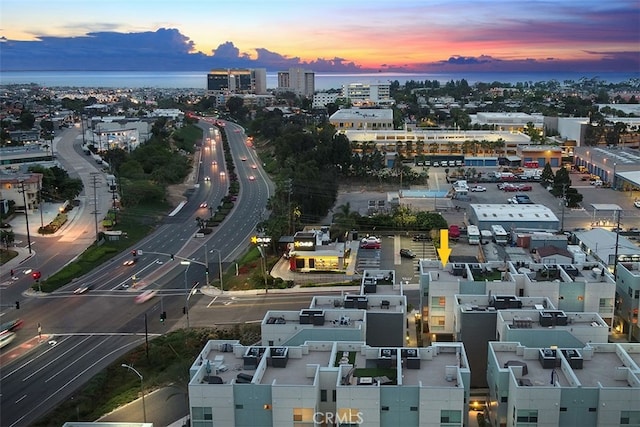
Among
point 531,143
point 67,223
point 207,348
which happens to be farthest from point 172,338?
point 531,143

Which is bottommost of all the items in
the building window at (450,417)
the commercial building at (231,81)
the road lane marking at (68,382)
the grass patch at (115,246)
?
the road lane marking at (68,382)

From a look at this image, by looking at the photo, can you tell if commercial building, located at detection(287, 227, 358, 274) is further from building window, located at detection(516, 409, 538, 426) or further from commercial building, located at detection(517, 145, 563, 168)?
commercial building, located at detection(517, 145, 563, 168)

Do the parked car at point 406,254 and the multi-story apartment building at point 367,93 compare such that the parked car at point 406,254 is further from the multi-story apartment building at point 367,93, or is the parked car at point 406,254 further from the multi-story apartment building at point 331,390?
the multi-story apartment building at point 367,93

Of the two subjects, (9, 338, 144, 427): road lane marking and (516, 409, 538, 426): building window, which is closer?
(516, 409, 538, 426): building window

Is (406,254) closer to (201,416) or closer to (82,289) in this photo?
(82,289)

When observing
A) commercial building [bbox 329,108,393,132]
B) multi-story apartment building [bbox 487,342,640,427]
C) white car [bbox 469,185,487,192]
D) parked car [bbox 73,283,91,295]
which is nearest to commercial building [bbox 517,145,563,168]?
white car [bbox 469,185,487,192]

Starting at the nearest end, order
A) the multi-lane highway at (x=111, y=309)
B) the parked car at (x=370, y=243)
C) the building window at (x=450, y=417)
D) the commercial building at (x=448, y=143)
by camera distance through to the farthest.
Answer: the building window at (x=450, y=417)
the multi-lane highway at (x=111, y=309)
the parked car at (x=370, y=243)
the commercial building at (x=448, y=143)

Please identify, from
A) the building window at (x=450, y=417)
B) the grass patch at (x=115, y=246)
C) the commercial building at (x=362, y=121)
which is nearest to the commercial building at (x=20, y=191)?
the grass patch at (x=115, y=246)
